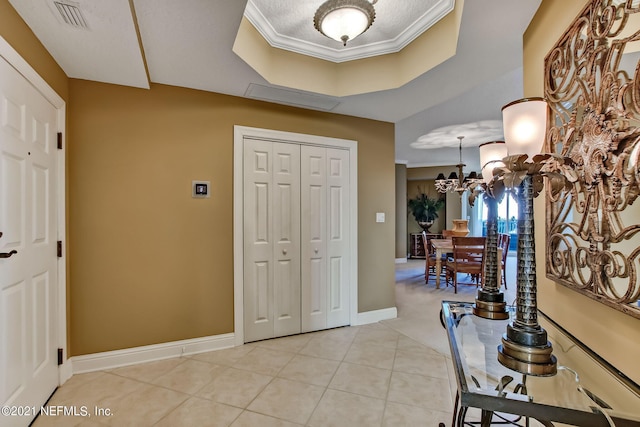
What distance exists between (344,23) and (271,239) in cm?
195

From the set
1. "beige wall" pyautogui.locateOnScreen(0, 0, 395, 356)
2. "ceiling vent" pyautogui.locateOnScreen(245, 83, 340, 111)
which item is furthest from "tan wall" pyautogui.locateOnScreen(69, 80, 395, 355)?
"ceiling vent" pyautogui.locateOnScreen(245, 83, 340, 111)

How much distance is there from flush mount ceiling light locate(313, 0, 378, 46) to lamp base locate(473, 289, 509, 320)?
5.26 feet

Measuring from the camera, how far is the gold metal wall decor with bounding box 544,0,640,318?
2.71ft

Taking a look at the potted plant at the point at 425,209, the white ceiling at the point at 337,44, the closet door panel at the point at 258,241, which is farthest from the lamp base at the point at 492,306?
the potted plant at the point at 425,209

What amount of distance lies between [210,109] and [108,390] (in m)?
2.34

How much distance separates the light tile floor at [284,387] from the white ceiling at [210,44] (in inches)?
90.7

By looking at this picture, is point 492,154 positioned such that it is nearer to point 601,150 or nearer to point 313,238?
point 601,150

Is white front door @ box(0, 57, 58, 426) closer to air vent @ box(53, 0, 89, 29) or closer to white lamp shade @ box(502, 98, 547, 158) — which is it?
air vent @ box(53, 0, 89, 29)

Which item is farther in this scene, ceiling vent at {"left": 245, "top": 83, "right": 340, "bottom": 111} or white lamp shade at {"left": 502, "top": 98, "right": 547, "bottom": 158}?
ceiling vent at {"left": 245, "top": 83, "right": 340, "bottom": 111}

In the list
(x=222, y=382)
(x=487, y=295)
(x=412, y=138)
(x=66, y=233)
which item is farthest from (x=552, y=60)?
(x=412, y=138)

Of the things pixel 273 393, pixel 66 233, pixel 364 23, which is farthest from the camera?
pixel 66 233

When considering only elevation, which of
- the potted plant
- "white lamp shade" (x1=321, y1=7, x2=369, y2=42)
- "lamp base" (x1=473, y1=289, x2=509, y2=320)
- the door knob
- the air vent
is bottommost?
"lamp base" (x1=473, y1=289, x2=509, y2=320)

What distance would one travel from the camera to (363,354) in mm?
2596

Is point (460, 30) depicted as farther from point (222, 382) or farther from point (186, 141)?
point (222, 382)
